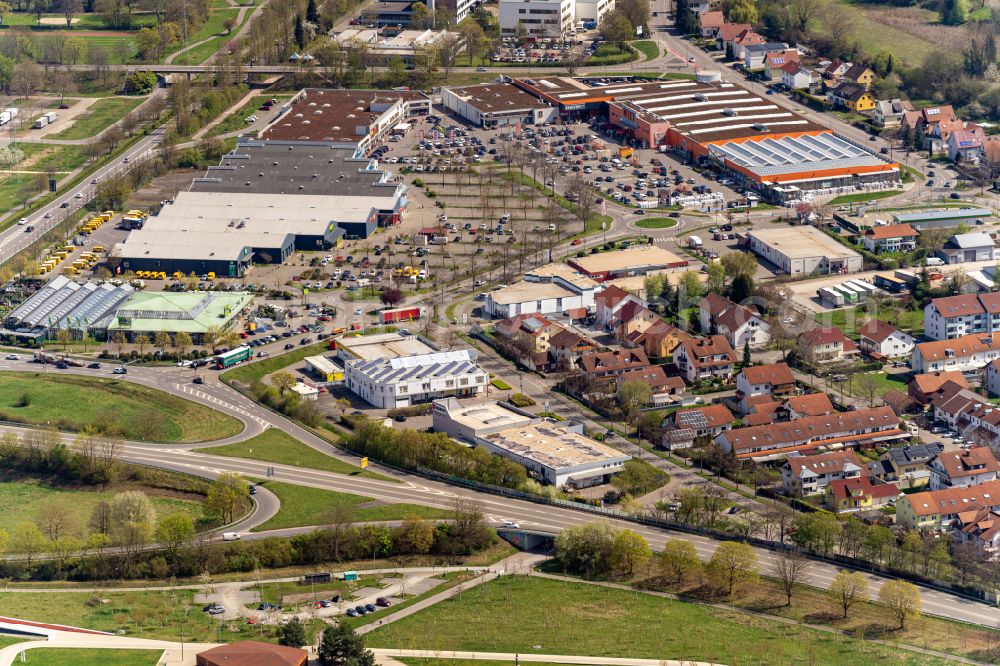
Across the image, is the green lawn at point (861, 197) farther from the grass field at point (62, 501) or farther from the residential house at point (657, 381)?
the grass field at point (62, 501)

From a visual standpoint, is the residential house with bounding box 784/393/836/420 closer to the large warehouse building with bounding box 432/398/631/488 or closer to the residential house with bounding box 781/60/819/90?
the large warehouse building with bounding box 432/398/631/488

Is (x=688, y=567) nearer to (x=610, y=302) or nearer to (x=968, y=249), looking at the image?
(x=610, y=302)

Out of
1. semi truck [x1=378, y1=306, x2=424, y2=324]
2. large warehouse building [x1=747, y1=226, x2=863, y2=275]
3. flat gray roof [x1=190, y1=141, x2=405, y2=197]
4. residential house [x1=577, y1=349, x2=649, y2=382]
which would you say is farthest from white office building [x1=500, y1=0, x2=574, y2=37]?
residential house [x1=577, y1=349, x2=649, y2=382]

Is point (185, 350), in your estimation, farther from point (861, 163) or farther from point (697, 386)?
point (861, 163)

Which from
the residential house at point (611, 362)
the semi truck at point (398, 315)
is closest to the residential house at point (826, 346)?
the residential house at point (611, 362)

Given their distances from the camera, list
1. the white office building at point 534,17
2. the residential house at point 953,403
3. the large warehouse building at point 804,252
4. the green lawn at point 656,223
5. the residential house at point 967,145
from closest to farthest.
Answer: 1. the residential house at point 953,403
2. the large warehouse building at point 804,252
3. the green lawn at point 656,223
4. the residential house at point 967,145
5. the white office building at point 534,17

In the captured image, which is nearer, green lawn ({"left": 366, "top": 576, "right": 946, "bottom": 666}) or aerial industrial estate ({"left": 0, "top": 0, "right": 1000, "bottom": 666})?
green lawn ({"left": 366, "top": 576, "right": 946, "bottom": 666})

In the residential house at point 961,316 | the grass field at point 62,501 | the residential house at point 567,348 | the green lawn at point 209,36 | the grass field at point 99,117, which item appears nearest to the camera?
the grass field at point 62,501
